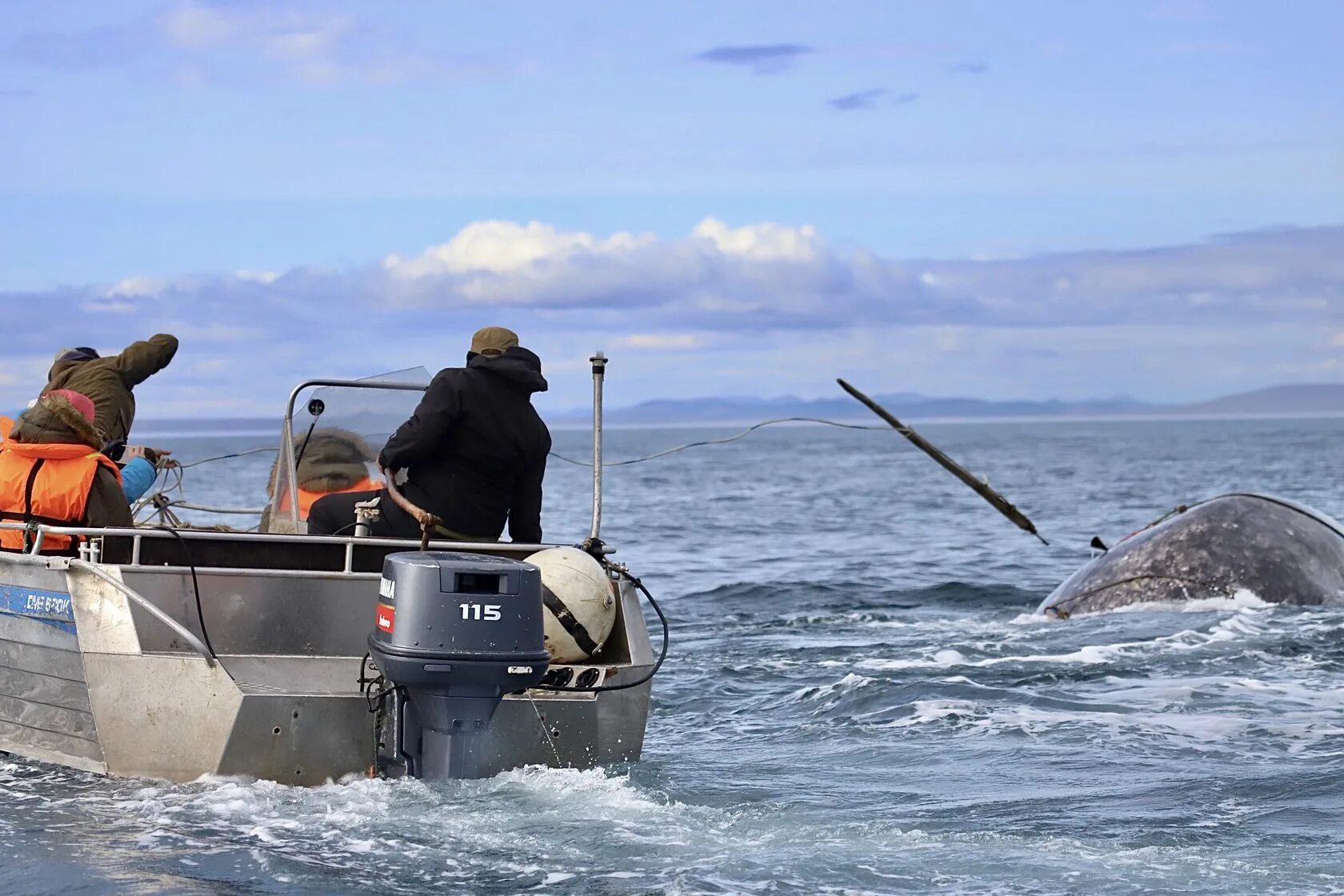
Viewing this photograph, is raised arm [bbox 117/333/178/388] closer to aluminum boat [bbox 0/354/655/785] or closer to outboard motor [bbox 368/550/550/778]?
aluminum boat [bbox 0/354/655/785]

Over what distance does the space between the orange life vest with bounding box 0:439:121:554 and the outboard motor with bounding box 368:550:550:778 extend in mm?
2044

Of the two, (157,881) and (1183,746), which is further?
(1183,746)

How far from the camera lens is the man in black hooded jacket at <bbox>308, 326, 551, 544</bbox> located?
25.1ft

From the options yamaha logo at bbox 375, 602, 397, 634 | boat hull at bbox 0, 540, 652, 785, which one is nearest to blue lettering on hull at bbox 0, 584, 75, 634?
boat hull at bbox 0, 540, 652, 785

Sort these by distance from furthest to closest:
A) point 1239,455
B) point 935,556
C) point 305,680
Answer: point 1239,455 → point 935,556 → point 305,680

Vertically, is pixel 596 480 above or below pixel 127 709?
above

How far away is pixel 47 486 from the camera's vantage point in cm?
784

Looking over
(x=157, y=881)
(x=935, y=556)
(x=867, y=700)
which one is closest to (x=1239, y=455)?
(x=935, y=556)

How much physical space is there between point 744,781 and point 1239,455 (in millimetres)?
69143

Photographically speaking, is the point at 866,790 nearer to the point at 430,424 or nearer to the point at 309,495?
the point at 430,424

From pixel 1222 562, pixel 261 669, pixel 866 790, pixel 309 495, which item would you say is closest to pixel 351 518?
pixel 309 495

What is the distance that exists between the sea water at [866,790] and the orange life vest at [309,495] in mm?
1992

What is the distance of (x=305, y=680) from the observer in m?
7.27

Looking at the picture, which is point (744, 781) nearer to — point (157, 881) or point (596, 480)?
point (596, 480)
